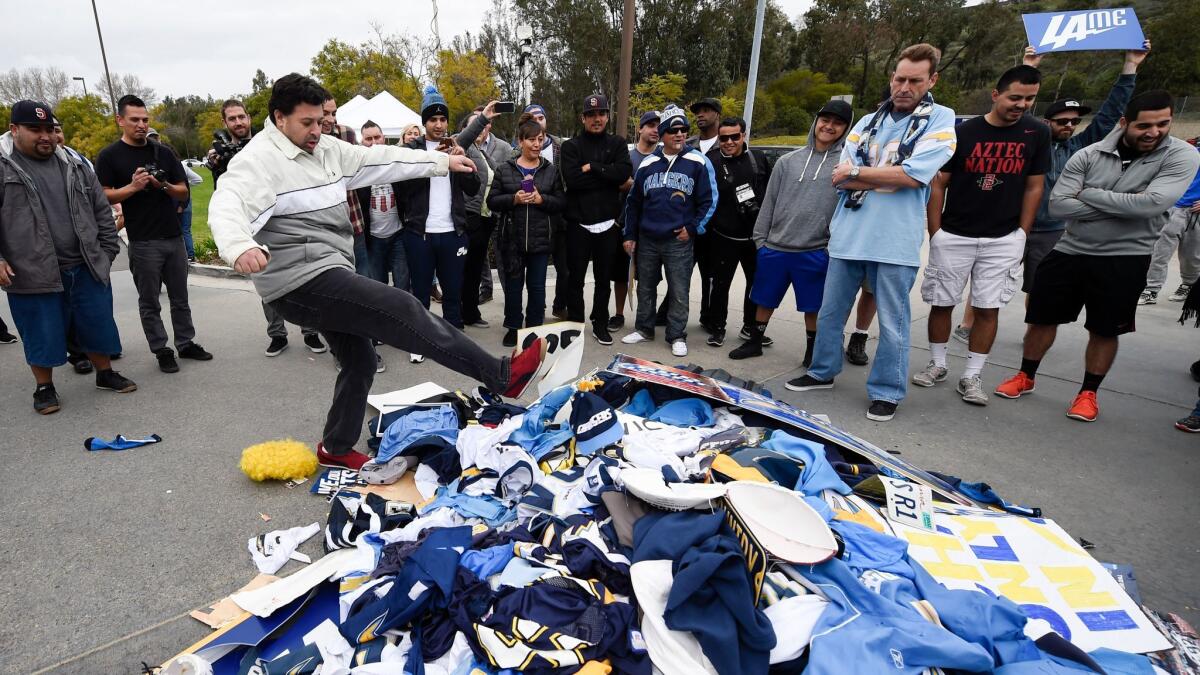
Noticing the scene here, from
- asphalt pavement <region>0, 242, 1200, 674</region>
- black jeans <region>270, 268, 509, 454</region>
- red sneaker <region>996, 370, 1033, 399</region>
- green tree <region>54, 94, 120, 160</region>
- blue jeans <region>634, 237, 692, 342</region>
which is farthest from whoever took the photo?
green tree <region>54, 94, 120, 160</region>

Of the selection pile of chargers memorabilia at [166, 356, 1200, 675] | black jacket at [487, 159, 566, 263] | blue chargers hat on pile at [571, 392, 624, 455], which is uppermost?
black jacket at [487, 159, 566, 263]

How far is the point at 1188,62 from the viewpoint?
1147 inches

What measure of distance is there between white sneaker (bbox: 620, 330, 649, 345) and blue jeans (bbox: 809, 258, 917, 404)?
177cm

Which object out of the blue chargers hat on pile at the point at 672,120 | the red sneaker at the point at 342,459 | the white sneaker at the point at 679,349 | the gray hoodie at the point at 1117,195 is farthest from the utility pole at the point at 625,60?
the red sneaker at the point at 342,459

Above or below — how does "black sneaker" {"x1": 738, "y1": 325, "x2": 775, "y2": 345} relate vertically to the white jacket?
below

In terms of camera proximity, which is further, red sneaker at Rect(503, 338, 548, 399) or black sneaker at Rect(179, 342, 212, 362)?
black sneaker at Rect(179, 342, 212, 362)

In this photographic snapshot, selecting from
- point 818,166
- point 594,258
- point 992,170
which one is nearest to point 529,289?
point 594,258

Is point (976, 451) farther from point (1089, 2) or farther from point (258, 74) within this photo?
point (258, 74)

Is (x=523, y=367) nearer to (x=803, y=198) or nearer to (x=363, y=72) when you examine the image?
(x=803, y=198)

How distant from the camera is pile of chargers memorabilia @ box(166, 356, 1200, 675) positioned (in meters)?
1.84

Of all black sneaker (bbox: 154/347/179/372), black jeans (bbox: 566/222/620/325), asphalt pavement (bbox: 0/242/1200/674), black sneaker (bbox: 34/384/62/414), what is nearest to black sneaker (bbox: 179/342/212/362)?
asphalt pavement (bbox: 0/242/1200/674)

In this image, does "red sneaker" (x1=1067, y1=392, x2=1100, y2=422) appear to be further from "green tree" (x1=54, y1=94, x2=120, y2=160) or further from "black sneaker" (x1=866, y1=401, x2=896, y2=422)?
"green tree" (x1=54, y1=94, x2=120, y2=160)

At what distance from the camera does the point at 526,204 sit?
17.5ft

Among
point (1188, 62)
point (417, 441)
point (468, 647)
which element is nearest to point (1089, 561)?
point (468, 647)
